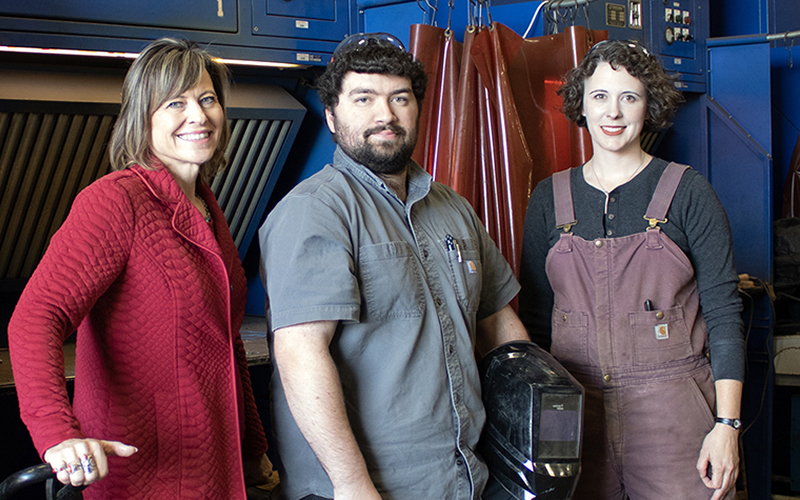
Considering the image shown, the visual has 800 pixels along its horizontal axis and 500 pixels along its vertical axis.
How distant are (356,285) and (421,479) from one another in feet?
1.21

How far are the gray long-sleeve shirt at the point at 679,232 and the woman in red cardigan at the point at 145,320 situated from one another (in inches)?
30.0

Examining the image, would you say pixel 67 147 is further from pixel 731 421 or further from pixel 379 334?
pixel 731 421

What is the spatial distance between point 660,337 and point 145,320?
106 cm

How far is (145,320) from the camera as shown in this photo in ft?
3.98

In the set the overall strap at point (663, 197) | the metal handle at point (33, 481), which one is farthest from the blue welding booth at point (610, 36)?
the metal handle at point (33, 481)

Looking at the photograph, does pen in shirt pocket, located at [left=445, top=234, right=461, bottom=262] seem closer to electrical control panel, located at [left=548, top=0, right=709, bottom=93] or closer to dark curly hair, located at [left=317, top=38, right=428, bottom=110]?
dark curly hair, located at [left=317, top=38, right=428, bottom=110]

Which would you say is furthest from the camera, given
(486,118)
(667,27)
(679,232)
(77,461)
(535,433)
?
(667,27)

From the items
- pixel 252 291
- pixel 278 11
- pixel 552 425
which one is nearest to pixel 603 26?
pixel 278 11

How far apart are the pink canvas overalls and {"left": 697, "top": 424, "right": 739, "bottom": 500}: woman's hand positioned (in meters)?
0.04

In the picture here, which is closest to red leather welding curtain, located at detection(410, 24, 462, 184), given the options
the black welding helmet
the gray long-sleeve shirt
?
the gray long-sleeve shirt

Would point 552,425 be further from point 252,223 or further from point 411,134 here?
point 252,223

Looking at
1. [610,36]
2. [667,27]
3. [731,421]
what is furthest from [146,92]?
[667,27]

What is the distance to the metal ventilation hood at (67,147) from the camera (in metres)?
1.96

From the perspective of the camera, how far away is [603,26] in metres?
2.66
